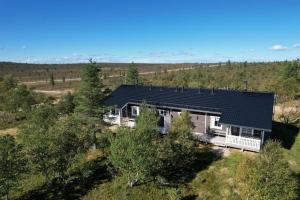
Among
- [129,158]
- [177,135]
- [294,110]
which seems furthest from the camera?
[294,110]

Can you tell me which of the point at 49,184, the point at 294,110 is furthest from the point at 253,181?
the point at 294,110

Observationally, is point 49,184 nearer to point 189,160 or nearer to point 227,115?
point 189,160

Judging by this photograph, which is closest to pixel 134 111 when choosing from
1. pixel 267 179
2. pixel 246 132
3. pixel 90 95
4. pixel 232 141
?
pixel 90 95

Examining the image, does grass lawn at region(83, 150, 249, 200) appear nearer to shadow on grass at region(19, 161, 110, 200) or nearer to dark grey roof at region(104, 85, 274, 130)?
shadow on grass at region(19, 161, 110, 200)

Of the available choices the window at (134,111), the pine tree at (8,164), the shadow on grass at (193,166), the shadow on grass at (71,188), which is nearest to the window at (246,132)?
the shadow on grass at (193,166)

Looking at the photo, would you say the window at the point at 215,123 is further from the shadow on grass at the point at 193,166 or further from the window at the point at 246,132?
the shadow on grass at the point at 193,166

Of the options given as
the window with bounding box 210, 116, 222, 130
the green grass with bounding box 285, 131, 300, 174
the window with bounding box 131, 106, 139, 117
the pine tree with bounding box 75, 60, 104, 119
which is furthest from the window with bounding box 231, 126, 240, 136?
the pine tree with bounding box 75, 60, 104, 119
